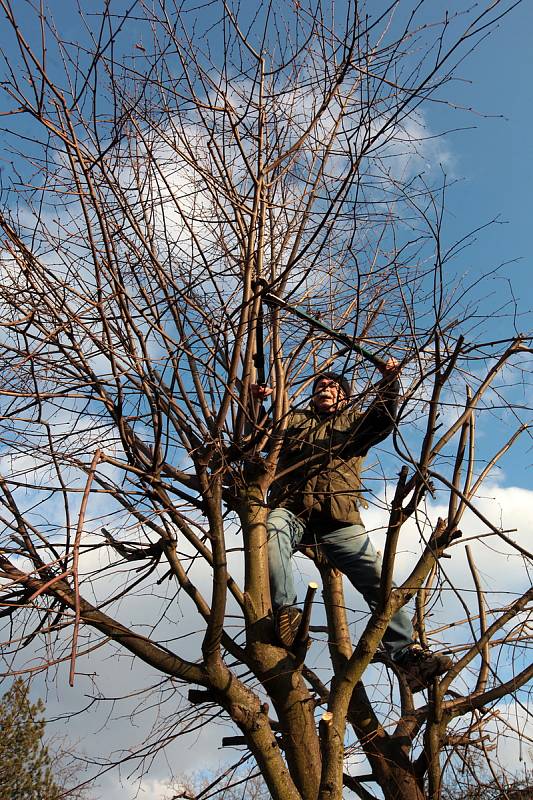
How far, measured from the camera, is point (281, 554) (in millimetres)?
3799

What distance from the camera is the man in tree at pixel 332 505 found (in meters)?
3.70

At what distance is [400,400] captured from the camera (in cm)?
360

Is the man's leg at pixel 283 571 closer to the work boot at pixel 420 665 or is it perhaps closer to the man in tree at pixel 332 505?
the man in tree at pixel 332 505

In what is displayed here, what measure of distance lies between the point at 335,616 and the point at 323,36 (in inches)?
132

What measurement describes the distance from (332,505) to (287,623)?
902mm

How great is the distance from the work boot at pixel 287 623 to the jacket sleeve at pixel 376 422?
0.90 metres

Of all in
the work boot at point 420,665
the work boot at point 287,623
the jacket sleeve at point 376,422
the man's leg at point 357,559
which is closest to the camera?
the work boot at point 287,623

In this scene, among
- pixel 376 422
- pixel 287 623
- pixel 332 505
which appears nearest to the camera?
pixel 287 623

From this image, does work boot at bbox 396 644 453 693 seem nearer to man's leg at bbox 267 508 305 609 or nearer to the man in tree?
the man in tree

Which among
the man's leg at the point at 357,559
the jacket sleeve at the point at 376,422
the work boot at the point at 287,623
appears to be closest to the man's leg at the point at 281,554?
the work boot at the point at 287,623

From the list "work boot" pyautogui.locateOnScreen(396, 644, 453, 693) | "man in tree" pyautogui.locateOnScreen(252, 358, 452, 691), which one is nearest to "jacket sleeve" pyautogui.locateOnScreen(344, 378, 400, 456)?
"man in tree" pyautogui.locateOnScreen(252, 358, 452, 691)

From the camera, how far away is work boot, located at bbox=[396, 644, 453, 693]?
3.88m

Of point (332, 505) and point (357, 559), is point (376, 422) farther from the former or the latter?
point (357, 559)

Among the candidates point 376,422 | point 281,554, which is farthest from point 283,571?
point 376,422
